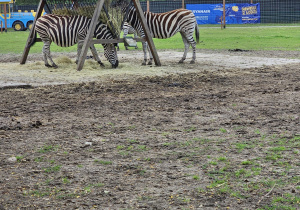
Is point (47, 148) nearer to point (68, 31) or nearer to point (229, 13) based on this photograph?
point (68, 31)

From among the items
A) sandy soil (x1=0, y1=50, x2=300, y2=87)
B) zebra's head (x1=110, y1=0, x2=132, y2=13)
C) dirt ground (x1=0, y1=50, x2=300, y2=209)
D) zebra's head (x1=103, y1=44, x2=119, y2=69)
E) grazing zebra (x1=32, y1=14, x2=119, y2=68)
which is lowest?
dirt ground (x1=0, y1=50, x2=300, y2=209)

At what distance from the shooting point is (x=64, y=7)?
12719mm

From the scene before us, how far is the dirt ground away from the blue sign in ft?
91.6

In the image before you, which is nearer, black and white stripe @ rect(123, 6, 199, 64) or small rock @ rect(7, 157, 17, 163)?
small rock @ rect(7, 157, 17, 163)

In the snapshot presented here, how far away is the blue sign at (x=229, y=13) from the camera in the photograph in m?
37.2

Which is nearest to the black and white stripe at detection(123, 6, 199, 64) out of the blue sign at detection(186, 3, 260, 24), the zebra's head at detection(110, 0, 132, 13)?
the zebra's head at detection(110, 0, 132, 13)

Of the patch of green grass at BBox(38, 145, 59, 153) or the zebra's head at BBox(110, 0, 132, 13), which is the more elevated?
the zebra's head at BBox(110, 0, 132, 13)

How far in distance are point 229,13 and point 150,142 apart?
112 ft

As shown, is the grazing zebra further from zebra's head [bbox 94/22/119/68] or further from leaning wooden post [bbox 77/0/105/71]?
leaning wooden post [bbox 77/0/105/71]

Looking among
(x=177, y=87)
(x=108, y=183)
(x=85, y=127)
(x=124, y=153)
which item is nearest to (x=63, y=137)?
(x=85, y=127)

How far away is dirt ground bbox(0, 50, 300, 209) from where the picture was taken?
12.7 feet

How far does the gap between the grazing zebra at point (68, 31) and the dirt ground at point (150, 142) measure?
6.14ft

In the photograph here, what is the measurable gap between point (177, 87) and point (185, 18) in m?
4.52

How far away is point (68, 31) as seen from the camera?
1205cm
